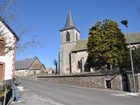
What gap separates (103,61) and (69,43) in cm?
2237

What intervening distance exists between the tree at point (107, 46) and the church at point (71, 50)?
10203 millimetres

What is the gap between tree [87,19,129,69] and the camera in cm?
4454

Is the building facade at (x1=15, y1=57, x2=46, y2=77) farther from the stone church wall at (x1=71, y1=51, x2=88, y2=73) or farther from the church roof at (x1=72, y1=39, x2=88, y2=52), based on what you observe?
the stone church wall at (x1=71, y1=51, x2=88, y2=73)

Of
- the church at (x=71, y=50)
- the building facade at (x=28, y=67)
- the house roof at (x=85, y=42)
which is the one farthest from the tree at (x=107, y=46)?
the building facade at (x=28, y=67)

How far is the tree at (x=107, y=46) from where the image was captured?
44.5 metres

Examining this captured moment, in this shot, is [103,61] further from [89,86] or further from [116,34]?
[89,86]

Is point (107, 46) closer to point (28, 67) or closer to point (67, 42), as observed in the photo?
point (67, 42)

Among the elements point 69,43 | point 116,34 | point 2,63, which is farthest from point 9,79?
point 69,43

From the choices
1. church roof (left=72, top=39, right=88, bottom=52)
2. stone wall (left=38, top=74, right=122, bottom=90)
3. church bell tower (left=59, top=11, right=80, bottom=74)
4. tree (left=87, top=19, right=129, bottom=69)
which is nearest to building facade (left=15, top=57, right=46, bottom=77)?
church bell tower (left=59, top=11, right=80, bottom=74)

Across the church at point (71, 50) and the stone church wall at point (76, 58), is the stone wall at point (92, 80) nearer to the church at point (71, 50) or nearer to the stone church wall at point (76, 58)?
the stone church wall at point (76, 58)

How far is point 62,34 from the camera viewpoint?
69.8m

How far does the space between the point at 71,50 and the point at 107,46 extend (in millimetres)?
19838

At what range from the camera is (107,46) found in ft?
151

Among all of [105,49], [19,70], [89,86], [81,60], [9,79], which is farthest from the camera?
[19,70]
